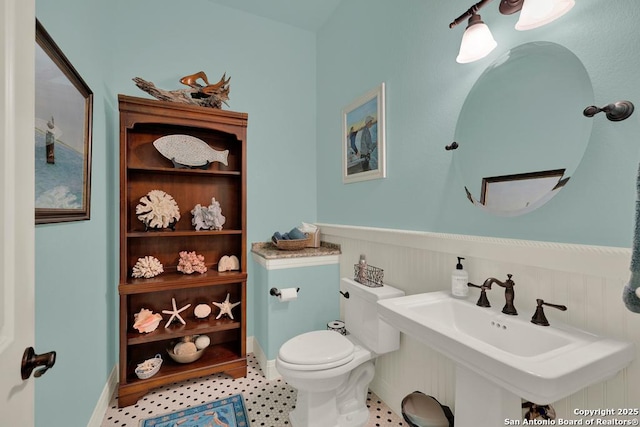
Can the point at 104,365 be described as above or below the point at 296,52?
below

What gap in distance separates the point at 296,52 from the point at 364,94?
112cm

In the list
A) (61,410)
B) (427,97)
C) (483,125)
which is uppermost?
(427,97)

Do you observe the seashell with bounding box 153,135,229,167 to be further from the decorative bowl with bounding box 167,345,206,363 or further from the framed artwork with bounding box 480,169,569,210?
the framed artwork with bounding box 480,169,569,210

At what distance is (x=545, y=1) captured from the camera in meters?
0.94

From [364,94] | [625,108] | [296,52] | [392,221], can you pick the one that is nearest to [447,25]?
[364,94]

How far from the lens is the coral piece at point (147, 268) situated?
76.4 inches

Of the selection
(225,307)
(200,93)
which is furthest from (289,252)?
(200,93)

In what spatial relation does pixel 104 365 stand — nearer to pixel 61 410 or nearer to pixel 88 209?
pixel 61 410

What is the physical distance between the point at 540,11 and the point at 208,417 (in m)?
2.50

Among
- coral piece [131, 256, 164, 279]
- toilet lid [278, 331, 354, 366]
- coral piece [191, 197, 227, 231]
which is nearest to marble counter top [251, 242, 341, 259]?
coral piece [191, 197, 227, 231]

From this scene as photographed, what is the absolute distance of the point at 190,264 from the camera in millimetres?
2102

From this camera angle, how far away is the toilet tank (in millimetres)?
1542

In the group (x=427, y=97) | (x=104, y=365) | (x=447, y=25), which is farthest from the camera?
(x=104, y=365)

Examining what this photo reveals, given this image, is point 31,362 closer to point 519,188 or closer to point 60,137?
point 60,137
